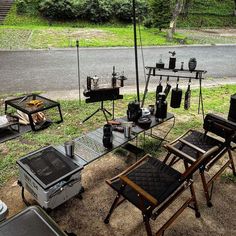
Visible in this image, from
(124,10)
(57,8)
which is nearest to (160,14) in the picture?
(124,10)

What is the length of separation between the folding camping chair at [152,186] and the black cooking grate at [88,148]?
0.59 metres

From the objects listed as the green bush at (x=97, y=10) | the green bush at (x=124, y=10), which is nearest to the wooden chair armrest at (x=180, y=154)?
the green bush at (x=97, y=10)

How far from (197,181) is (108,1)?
709 inches

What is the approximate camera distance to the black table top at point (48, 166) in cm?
305

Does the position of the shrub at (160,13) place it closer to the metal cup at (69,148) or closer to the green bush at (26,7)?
the green bush at (26,7)

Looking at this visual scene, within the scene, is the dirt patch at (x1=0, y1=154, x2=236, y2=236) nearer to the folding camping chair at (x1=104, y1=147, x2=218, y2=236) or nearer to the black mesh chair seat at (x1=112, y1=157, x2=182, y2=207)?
the folding camping chair at (x1=104, y1=147, x2=218, y2=236)

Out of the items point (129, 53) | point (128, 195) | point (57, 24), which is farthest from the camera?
point (57, 24)

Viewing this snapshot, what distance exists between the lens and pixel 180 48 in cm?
1374

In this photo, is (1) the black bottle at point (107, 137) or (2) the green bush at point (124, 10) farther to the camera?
(2) the green bush at point (124, 10)

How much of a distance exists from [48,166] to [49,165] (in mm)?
21

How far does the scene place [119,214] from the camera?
10.7 feet

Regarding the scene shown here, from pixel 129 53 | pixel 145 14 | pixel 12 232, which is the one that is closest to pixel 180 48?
pixel 129 53

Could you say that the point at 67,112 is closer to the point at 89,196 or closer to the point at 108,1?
the point at 89,196

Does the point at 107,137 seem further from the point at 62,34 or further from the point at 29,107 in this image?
the point at 62,34
